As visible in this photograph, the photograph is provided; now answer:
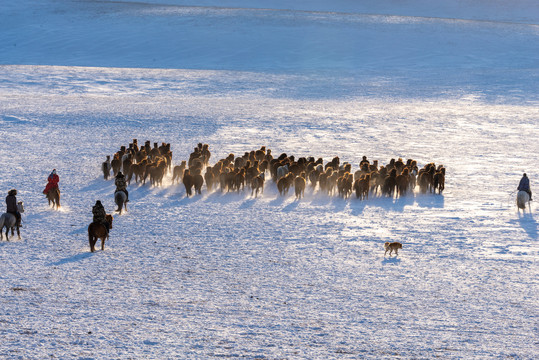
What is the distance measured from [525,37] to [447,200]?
46325mm

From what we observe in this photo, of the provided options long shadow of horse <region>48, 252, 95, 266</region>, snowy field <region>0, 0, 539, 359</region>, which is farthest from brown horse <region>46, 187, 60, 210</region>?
long shadow of horse <region>48, 252, 95, 266</region>

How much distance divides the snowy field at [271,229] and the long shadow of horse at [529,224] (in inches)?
3.1

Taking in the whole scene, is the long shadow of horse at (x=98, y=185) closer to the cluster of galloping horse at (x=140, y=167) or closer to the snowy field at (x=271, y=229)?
the snowy field at (x=271, y=229)

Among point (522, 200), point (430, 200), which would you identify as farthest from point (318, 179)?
point (522, 200)

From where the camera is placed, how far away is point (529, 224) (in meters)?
16.5

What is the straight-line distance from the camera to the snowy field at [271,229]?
33.5 ft

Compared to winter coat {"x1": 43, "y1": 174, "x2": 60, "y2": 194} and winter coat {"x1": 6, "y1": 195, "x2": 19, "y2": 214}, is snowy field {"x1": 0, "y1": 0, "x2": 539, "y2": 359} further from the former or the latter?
winter coat {"x1": 6, "y1": 195, "x2": 19, "y2": 214}

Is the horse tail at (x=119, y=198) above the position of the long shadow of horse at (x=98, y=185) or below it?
below

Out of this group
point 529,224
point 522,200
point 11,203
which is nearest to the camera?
point 11,203

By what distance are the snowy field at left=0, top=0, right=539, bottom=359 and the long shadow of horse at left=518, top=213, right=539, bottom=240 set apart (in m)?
0.08

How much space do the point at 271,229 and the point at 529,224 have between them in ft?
21.0

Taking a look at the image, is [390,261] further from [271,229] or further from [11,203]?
[11,203]

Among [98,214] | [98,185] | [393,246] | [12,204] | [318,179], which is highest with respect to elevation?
[318,179]

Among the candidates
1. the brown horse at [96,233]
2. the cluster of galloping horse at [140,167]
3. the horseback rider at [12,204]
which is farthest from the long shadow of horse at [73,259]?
the cluster of galloping horse at [140,167]
